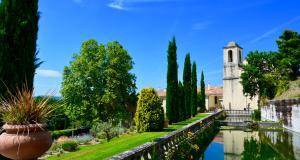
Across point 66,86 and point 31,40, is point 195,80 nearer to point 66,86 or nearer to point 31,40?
point 66,86

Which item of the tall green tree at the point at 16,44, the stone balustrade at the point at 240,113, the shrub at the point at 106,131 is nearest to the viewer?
the tall green tree at the point at 16,44

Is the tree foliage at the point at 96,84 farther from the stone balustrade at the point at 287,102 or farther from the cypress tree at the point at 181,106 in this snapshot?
the stone balustrade at the point at 287,102

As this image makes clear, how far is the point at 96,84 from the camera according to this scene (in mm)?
32344

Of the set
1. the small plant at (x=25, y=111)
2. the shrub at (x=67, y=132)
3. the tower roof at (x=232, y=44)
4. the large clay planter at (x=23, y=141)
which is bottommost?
the shrub at (x=67, y=132)

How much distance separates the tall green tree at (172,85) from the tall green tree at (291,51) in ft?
59.9

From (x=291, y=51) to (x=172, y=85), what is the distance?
19485mm

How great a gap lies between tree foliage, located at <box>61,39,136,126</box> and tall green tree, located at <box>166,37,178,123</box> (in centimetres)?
661

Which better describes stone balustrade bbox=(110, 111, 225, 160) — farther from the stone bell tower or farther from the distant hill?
the stone bell tower

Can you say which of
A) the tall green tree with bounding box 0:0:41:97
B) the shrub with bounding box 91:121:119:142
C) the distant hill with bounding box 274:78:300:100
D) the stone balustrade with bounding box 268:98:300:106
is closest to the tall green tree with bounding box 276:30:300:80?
the distant hill with bounding box 274:78:300:100

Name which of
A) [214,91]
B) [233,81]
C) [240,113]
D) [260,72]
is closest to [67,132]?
[240,113]

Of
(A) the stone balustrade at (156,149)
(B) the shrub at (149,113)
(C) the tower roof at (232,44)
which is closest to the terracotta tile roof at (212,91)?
(C) the tower roof at (232,44)

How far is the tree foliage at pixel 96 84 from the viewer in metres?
31.6

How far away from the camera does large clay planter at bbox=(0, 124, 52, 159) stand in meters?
5.34

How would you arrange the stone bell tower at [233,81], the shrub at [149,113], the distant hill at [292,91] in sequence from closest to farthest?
the shrub at [149,113]
the distant hill at [292,91]
the stone bell tower at [233,81]
